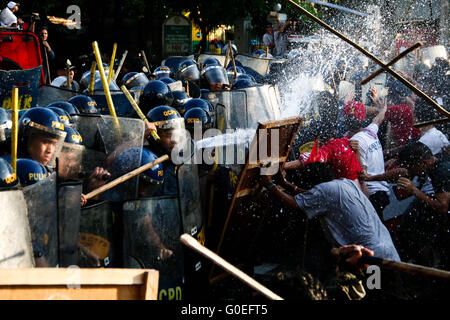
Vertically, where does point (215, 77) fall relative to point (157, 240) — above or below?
above

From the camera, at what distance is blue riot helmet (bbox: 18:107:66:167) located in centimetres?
526

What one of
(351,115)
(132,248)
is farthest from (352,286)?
(351,115)

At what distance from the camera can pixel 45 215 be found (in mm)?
4418

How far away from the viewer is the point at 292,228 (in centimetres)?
782

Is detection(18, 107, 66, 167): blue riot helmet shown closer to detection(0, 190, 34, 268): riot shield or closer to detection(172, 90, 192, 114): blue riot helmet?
detection(0, 190, 34, 268): riot shield

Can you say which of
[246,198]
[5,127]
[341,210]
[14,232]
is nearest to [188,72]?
[246,198]

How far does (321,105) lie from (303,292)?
6.86 metres

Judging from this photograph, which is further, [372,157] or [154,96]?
[154,96]

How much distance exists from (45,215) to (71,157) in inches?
43.4

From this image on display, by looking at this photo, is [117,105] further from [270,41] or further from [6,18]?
[270,41]

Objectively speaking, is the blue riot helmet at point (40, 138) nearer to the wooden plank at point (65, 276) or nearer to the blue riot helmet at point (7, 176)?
the blue riot helmet at point (7, 176)

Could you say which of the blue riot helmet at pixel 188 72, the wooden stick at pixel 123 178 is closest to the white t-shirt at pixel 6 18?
the blue riot helmet at pixel 188 72

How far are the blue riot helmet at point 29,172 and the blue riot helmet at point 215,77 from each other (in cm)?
594

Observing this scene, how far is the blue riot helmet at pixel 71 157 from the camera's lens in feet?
17.7
